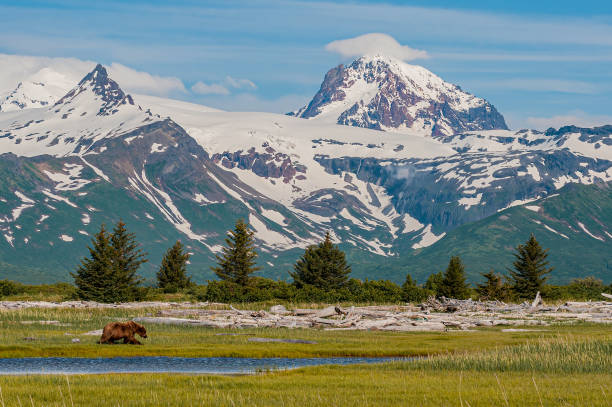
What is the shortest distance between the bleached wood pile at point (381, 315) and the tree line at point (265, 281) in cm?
760

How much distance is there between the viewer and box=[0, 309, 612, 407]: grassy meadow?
106 ft

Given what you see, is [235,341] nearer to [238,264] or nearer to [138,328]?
[138,328]

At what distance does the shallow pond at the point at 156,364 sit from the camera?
45062mm

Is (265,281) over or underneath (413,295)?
over

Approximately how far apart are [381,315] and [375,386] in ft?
158

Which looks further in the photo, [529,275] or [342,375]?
[529,275]

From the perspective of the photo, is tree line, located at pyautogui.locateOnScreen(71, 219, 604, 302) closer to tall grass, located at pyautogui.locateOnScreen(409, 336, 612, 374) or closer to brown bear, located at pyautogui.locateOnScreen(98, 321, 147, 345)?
brown bear, located at pyautogui.locateOnScreen(98, 321, 147, 345)

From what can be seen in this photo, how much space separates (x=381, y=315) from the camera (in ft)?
276

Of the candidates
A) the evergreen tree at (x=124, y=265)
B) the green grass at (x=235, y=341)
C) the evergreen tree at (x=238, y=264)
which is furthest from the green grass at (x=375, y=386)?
the evergreen tree at (x=238, y=264)

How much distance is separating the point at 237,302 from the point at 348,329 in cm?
3307

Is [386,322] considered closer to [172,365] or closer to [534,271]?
[172,365]

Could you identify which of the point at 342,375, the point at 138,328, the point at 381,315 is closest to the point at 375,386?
the point at 342,375

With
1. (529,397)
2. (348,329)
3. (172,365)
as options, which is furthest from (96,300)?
(529,397)

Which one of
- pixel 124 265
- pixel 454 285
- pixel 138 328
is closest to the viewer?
pixel 138 328
